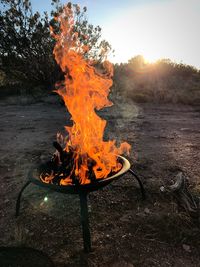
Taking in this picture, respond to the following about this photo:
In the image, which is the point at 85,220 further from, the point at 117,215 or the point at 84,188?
the point at 117,215

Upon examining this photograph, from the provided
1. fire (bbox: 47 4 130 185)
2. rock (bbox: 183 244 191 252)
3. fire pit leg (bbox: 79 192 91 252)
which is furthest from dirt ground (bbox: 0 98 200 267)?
fire (bbox: 47 4 130 185)

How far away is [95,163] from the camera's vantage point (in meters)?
4.04

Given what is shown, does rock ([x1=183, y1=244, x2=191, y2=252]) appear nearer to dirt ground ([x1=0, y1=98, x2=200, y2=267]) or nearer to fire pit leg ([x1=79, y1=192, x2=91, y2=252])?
dirt ground ([x1=0, y1=98, x2=200, y2=267])

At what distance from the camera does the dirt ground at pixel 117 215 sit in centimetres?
387

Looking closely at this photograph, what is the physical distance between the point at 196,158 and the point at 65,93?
400 centimetres

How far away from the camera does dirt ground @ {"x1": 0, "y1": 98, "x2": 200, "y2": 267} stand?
3871 mm

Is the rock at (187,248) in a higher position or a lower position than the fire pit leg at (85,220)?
lower

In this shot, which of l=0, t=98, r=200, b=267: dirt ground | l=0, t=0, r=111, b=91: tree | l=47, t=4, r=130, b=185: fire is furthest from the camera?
l=0, t=0, r=111, b=91: tree

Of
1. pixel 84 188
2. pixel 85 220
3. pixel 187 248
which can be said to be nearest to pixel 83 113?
pixel 84 188

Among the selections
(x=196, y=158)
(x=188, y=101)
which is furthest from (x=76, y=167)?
(x=188, y=101)

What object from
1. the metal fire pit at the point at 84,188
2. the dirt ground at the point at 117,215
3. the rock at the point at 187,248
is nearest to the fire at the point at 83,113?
the metal fire pit at the point at 84,188

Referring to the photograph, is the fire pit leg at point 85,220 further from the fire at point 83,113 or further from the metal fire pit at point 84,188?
the fire at point 83,113

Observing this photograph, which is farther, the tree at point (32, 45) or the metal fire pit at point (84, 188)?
the tree at point (32, 45)

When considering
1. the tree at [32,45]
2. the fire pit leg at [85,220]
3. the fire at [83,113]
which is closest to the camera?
the fire pit leg at [85,220]
